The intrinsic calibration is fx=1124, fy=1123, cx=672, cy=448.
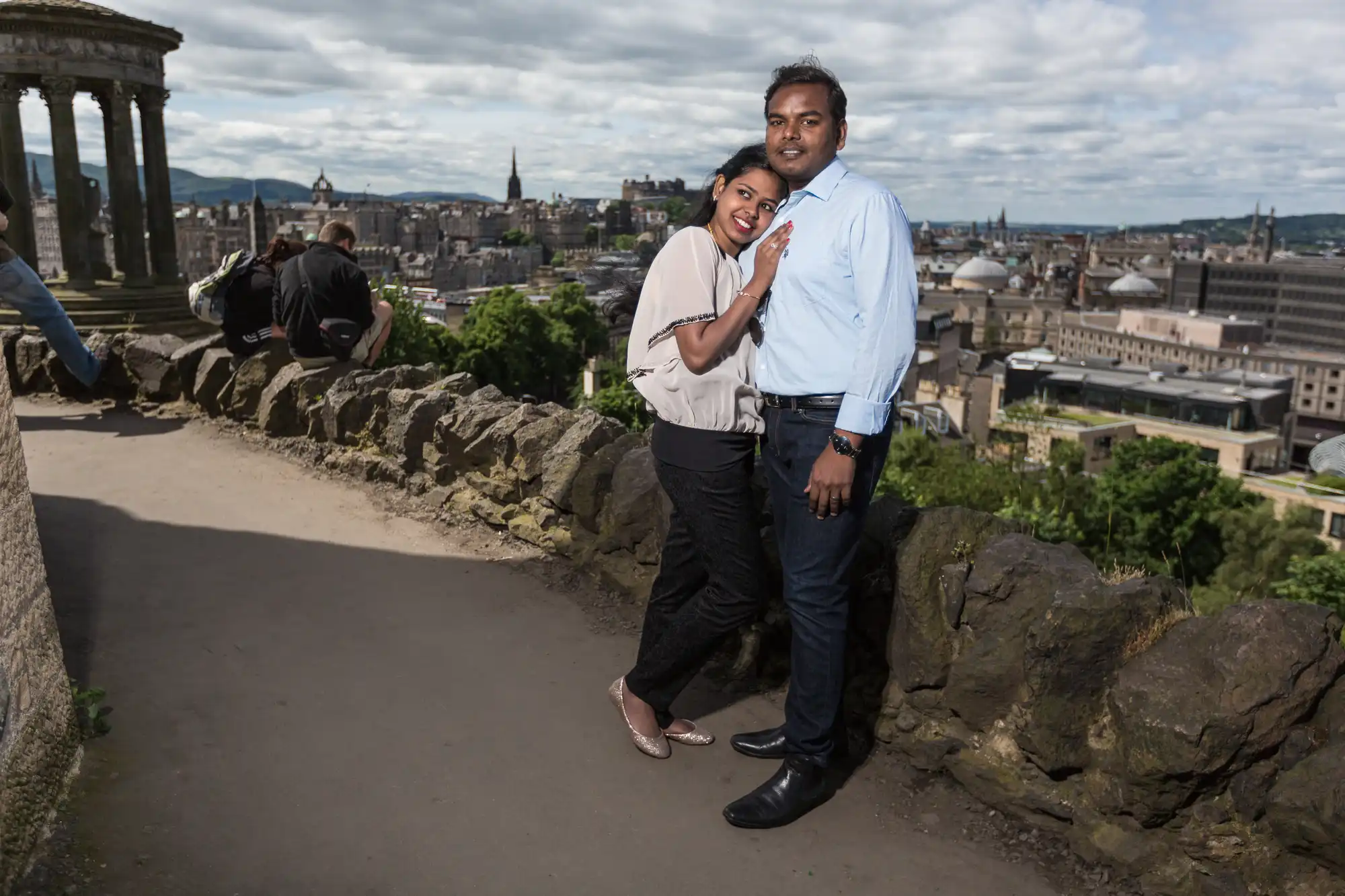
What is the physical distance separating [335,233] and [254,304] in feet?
3.09

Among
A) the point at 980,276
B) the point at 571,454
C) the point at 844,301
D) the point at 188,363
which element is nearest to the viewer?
the point at 844,301

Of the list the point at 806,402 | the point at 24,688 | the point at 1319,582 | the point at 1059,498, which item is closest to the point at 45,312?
the point at 24,688

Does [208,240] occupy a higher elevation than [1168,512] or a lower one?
higher

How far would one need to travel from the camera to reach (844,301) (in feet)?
10.4

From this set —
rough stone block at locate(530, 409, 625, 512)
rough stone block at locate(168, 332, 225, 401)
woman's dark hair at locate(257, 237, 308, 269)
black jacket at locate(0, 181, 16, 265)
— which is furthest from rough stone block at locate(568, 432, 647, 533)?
rough stone block at locate(168, 332, 225, 401)

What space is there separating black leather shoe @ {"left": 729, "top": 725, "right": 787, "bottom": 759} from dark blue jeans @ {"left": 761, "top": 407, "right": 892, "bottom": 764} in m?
0.28

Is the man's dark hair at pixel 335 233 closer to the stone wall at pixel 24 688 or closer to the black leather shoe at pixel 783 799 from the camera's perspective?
the stone wall at pixel 24 688

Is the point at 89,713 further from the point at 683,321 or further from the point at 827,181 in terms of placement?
the point at 827,181

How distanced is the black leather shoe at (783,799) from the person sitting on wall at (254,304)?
5826 millimetres

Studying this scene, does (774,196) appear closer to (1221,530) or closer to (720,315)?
(720,315)

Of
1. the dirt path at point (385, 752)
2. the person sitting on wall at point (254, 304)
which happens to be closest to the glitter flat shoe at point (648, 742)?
the dirt path at point (385, 752)

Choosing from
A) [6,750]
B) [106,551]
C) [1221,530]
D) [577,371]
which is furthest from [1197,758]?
[577,371]

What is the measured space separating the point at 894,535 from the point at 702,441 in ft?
2.57

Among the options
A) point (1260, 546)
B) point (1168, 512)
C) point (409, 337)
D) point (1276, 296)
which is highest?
point (409, 337)
